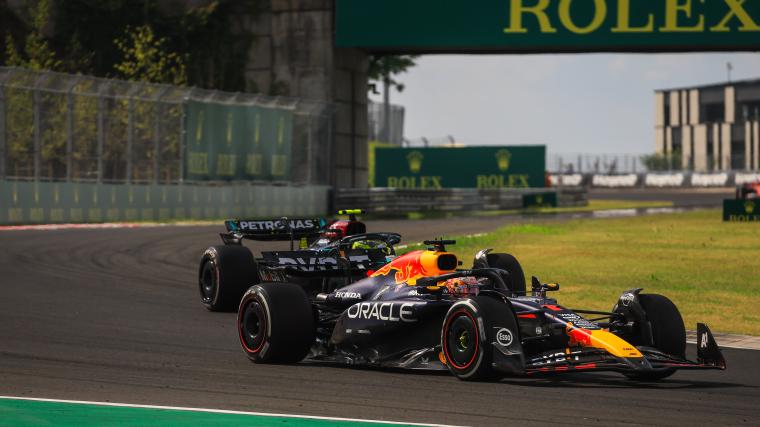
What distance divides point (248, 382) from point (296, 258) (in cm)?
352

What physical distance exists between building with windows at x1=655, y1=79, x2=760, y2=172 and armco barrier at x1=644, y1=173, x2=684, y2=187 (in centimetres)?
1120

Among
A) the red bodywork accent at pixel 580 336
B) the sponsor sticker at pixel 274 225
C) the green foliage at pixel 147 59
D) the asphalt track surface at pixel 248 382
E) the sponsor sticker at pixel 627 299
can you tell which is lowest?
the asphalt track surface at pixel 248 382

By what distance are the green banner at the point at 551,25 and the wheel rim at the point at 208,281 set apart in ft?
79.9

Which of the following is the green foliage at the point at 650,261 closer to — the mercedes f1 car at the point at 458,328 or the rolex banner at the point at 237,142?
the mercedes f1 car at the point at 458,328

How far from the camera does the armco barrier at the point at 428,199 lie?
42.7 m

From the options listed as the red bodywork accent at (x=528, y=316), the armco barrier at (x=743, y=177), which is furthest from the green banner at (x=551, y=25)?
the armco barrier at (x=743, y=177)

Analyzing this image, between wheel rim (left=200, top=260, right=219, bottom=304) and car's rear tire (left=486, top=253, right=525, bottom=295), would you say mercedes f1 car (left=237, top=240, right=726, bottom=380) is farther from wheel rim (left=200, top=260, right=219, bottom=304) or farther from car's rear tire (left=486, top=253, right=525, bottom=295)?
wheel rim (left=200, top=260, right=219, bottom=304)

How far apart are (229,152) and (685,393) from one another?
3043cm

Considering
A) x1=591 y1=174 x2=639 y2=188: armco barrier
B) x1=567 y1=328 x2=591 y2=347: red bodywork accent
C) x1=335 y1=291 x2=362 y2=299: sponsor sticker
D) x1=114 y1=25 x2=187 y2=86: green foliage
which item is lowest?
x1=567 y1=328 x2=591 y2=347: red bodywork accent

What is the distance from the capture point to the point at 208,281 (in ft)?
51.1

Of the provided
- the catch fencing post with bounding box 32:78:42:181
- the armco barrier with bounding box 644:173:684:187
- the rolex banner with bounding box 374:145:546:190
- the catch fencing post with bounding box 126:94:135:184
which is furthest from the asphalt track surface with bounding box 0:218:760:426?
the armco barrier with bounding box 644:173:684:187

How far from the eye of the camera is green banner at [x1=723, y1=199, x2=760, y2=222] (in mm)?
36812

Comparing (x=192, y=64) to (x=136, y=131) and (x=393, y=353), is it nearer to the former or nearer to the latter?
(x=136, y=131)

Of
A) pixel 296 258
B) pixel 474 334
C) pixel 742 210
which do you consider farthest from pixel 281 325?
pixel 742 210
